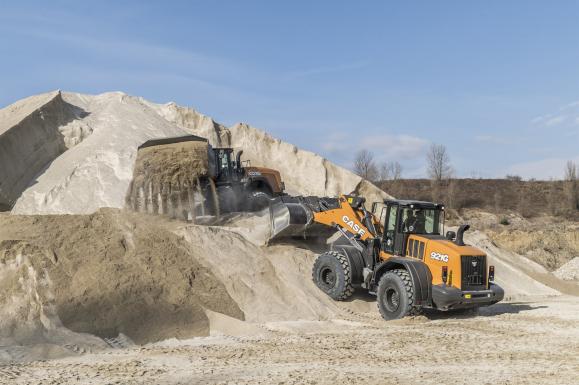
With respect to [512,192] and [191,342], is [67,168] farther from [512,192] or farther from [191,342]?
[512,192]

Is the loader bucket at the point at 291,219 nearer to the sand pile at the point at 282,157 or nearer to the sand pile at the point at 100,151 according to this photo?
→ the sand pile at the point at 100,151

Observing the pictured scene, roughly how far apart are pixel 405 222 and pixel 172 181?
7133 millimetres

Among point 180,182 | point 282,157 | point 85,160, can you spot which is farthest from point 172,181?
point 282,157

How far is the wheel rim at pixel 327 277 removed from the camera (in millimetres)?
12273

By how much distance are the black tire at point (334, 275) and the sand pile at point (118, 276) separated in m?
2.27

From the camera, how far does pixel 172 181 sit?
630 inches

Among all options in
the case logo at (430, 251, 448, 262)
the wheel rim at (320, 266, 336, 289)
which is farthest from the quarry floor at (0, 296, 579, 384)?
the wheel rim at (320, 266, 336, 289)

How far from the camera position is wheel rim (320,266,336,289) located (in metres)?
12.3

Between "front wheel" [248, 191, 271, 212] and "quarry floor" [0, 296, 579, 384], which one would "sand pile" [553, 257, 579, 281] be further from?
"quarry floor" [0, 296, 579, 384]

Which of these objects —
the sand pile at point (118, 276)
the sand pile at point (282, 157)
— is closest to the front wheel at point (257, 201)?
the sand pile at point (118, 276)

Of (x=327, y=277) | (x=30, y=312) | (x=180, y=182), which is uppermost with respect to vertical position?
(x=180, y=182)

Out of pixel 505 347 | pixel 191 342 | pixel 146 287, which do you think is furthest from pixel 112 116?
pixel 505 347

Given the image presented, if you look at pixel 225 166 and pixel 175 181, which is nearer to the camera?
pixel 175 181

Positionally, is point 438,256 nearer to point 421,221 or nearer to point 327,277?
point 421,221
